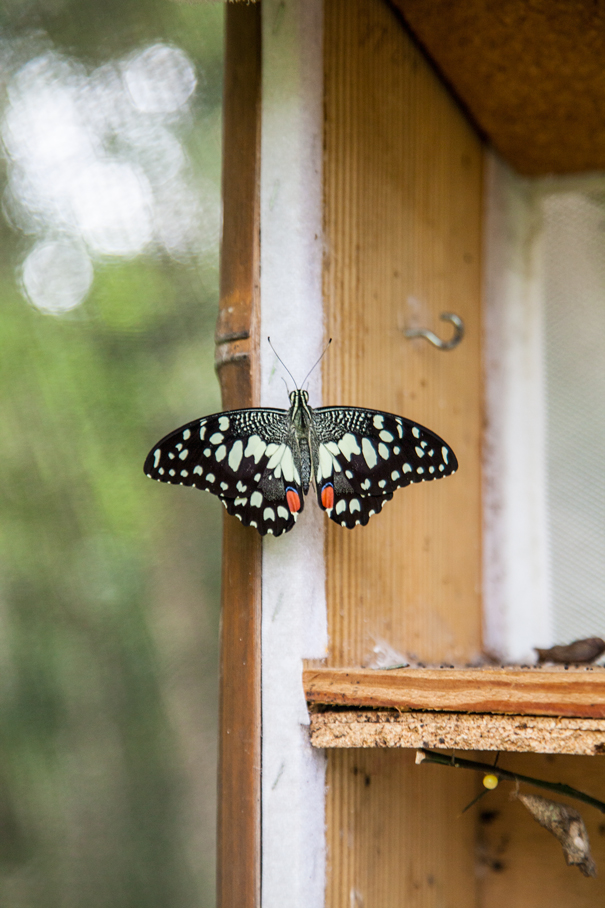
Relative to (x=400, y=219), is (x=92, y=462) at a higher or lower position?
lower

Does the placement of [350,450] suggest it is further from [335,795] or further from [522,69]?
[522,69]

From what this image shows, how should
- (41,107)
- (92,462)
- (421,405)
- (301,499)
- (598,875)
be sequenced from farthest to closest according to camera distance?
(92,462), (41,107), (421,405), (598,875), (301,499)

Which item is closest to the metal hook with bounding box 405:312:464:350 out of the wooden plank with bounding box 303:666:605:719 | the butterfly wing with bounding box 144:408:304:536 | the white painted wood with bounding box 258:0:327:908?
the white painted wood with bounding box 258:0:327:908

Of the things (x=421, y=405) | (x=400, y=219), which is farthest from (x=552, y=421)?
(x=400, y=219)

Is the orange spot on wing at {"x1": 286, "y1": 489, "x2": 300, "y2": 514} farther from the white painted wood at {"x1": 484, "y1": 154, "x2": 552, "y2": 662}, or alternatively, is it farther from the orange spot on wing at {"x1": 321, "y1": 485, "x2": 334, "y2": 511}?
the white painted wood at {"x1": 484, "y1": 154, "x2": 552, "y2": 662}

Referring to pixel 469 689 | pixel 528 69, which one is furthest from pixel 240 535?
pixel 528 69

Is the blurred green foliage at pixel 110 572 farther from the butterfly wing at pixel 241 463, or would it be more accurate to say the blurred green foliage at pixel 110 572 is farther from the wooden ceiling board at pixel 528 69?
the butterfly wing at pixel 241 463
